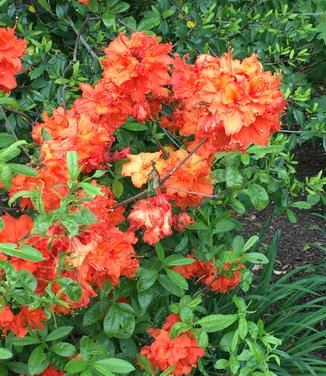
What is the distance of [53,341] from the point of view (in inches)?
68.4

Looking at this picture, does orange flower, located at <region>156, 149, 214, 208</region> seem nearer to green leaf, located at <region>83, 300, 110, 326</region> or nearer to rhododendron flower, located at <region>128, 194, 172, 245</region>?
rhododendron flower, located at <region>128, 194, 172, 245</region>

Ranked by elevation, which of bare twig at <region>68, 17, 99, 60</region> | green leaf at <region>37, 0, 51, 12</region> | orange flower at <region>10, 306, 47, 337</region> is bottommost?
orange flower at <region>10, 306, 47, 337</region>

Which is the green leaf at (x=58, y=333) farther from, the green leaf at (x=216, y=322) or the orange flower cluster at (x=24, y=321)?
the green leaf at (x=216, y=322)

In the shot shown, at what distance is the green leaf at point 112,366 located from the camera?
4.97 ft

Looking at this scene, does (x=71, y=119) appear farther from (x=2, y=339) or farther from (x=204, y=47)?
(x=204, y=47)

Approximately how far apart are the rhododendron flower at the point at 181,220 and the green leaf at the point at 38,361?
0.46 metres

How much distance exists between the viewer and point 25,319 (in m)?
1.57

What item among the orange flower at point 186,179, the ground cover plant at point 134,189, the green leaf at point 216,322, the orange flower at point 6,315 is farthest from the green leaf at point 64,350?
the orange flower at point 186,179

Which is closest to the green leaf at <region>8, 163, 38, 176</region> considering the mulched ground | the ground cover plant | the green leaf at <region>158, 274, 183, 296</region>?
the ground cover plant

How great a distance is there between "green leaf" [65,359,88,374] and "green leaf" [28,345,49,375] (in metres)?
0.09

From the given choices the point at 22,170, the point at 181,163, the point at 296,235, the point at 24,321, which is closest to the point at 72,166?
the point at 22,170

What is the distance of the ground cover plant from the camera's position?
Result: 4.70ft

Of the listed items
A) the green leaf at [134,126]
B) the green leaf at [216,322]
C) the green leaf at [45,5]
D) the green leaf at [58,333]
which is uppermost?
the green leaf at [45,5]

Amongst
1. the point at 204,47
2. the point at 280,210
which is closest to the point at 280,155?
the point at 280,210
